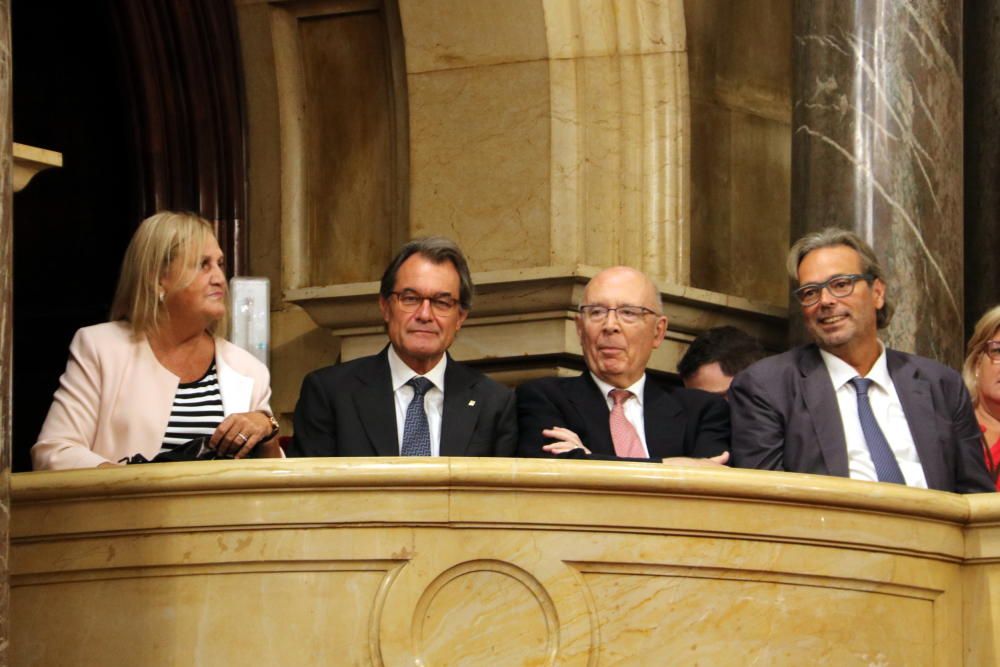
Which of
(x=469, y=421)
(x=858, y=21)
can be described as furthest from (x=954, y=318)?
(x=469, y=421)

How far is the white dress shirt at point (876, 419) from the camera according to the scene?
4.77 metres

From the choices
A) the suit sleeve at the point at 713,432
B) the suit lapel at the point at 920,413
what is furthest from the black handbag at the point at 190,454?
the suit lapel at the point at 920,413

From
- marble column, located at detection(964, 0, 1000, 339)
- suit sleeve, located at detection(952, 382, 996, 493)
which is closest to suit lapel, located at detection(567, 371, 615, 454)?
suit sleeve, located at detection(952, 382, 996, 493)

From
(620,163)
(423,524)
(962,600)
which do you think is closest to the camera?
(423,524)

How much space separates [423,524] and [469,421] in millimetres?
856

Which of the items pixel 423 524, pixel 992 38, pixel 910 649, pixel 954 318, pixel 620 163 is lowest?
pixel 910 649

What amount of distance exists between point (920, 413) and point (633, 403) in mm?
675

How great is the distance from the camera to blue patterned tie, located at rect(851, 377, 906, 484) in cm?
475

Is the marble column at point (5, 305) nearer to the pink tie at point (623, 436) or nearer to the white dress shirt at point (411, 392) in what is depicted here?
the white dress shirt at point (411, 392)

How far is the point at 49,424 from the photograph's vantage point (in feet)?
15.4

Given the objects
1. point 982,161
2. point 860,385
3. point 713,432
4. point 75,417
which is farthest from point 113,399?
point 982,161

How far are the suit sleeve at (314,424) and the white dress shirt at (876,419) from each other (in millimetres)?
1169

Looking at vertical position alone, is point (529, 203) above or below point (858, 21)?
below

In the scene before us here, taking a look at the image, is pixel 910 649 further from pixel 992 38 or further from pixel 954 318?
pixel 992 38
